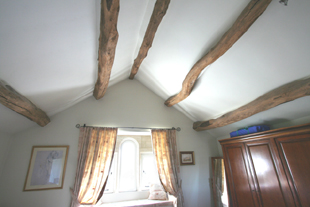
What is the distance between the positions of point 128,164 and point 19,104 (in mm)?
2545

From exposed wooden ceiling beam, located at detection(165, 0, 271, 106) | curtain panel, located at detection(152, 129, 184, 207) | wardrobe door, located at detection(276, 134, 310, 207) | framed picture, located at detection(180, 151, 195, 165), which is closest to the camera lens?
exposed wooden ceiling beam, located at detection(165, 0, 271, 106)

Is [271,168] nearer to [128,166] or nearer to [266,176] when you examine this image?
[266,176]

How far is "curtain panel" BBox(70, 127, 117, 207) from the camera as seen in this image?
2.59 metres

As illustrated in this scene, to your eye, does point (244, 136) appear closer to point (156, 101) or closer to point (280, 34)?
point (280, 34)

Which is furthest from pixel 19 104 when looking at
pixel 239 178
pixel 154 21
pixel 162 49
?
pixel 239 178

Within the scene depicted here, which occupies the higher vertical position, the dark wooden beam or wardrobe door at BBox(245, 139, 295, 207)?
the dark wooden beam

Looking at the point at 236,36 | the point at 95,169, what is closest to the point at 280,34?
the point at 236,36

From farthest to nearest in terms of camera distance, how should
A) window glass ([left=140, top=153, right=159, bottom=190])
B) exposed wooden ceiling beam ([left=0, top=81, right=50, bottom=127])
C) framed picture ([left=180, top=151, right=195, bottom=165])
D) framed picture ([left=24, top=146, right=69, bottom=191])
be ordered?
window glass ([left=140, top=153, right=159, bottom=190]), framed picture ([left=180, top=151, right=195, bottom=165]), framed picture ([left=24, top=146, right=69, bottom=191]), exposed wooden ceiling beam ([left=0, top=81, right=50, bottom=127])

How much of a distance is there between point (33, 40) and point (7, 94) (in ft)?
2.48

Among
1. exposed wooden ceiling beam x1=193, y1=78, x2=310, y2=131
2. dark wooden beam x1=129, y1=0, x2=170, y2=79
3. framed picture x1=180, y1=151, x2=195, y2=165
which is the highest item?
dark wooden beam x1=129, y1=0, x2=170, y2=79

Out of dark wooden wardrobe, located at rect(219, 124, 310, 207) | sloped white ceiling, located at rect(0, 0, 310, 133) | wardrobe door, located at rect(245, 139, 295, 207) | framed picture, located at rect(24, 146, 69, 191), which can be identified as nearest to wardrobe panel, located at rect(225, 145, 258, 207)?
dark wooden wardrobe, located at rect(219, 124, 310, 207)

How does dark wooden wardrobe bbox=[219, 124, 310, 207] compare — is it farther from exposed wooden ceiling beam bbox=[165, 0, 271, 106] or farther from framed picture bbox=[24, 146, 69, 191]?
framed picture bbox=[24, 146, 69, 191]

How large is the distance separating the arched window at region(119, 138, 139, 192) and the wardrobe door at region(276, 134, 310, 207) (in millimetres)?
2877

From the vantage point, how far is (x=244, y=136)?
8.25ft
